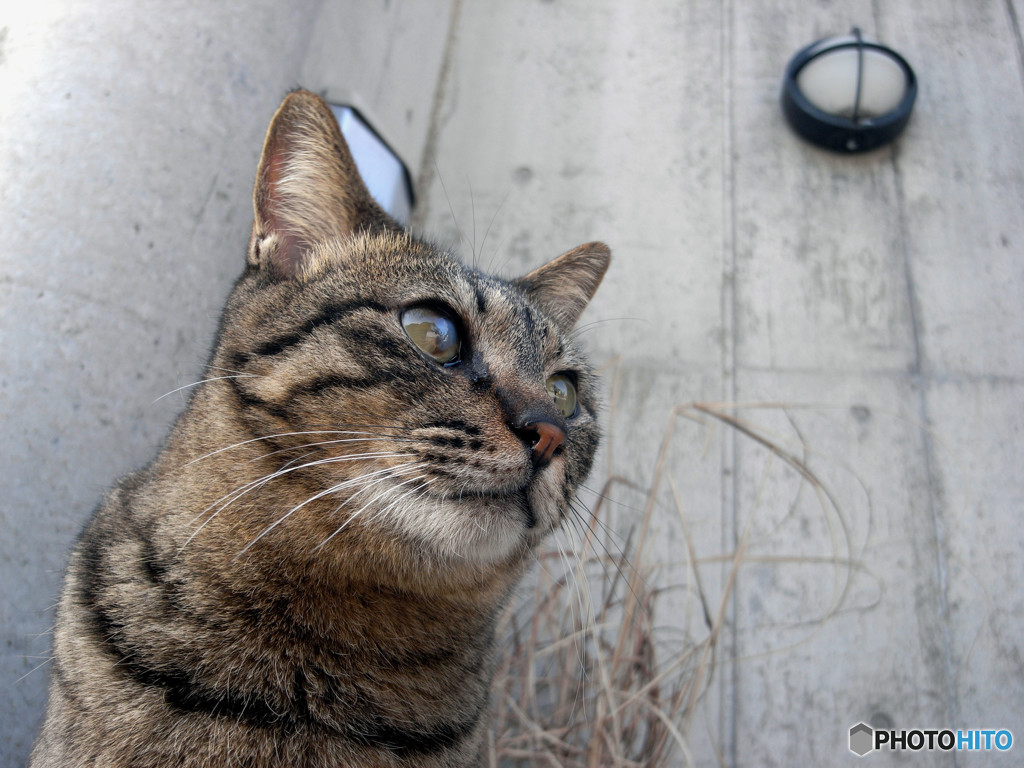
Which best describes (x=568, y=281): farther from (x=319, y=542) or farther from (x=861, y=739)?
(x=861, y=739)

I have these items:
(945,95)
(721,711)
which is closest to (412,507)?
(721,711)

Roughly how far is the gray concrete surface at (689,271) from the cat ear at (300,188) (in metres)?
0.43

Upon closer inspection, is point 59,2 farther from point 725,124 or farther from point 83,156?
point 725,124

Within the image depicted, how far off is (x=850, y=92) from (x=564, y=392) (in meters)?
1.89

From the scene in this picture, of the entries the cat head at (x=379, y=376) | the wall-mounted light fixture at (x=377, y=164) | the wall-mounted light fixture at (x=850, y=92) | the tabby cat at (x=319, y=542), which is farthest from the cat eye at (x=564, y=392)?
the wall-mounted light fixture at (x=850, y=92)

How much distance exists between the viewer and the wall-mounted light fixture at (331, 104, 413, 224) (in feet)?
8.07

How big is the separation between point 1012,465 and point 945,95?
4.92 ft

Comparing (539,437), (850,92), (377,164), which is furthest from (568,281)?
(850,92)

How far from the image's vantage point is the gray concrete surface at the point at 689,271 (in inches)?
62.4

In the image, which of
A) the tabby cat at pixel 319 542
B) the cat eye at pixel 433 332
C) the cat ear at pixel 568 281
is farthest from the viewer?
the cat ear at pixel 568 281

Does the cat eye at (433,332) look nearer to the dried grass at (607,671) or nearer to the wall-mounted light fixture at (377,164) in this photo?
the dried grass at (607,671)

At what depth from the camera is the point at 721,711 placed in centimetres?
225

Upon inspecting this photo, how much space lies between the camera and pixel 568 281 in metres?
1.85

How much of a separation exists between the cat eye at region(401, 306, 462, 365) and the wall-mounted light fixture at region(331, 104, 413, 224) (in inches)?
47.5
